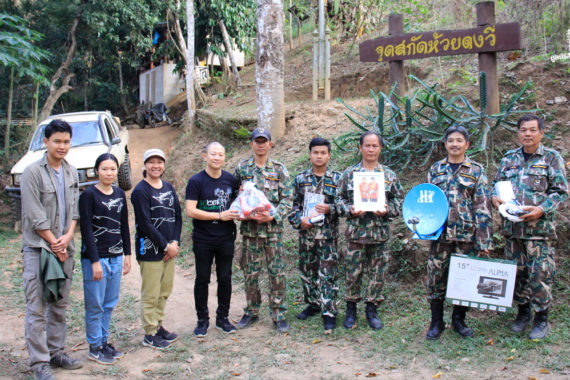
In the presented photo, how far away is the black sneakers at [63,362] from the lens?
4.09 m

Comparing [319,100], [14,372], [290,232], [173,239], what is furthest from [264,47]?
[14,372]

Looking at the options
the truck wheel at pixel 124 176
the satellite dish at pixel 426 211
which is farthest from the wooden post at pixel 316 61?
the satellite dish at pixel 426 211

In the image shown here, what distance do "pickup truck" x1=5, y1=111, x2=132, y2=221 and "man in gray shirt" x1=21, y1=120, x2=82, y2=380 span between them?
4684 millimetres

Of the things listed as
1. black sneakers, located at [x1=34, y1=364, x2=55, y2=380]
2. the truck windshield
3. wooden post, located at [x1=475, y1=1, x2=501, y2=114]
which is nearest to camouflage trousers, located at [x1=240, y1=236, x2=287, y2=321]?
black sneakers, located at [x1=34, y1=364, x2=55, y2=380]

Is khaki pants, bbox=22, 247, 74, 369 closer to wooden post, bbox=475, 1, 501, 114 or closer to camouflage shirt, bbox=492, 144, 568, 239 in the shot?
camouflage shirt, bbox=492, 144, 568, 239

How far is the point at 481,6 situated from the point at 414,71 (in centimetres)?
510

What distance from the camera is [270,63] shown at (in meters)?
8.90

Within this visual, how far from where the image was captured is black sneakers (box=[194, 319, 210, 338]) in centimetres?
477

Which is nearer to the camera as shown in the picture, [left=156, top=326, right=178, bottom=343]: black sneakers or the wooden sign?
[left=156, top=326, right=178, bottom=343]: black sneakers

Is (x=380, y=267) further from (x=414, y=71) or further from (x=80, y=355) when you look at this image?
(x=414, y=71)

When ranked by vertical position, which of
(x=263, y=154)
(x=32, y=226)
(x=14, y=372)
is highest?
(x=263, y=154)

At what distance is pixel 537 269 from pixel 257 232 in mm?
2448

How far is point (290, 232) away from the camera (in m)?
7.00

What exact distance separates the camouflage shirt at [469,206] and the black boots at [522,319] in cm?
70
